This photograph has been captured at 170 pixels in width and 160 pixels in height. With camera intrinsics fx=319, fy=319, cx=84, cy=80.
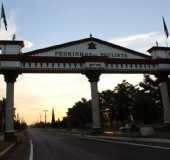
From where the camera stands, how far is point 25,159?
48.5 ft

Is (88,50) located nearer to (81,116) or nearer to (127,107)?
(127,107)

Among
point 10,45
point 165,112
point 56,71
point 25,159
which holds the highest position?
point 10,45

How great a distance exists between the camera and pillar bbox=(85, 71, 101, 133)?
34.7 meters

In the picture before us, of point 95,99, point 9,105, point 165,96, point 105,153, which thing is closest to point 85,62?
point 95,99

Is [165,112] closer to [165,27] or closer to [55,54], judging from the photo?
[165,27]

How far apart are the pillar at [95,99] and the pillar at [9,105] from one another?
26.8 ft

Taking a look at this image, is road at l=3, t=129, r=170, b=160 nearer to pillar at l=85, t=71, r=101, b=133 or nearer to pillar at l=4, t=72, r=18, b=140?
pillar at l=4, t=72, r=18, b=140

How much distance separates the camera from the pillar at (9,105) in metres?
31.8

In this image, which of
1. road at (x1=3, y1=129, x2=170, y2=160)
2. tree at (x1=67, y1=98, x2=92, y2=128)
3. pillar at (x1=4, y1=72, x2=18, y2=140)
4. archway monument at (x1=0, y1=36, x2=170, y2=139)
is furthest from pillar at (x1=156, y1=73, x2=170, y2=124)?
tree at (x1=67, y1=98, x2=92, y2=128)

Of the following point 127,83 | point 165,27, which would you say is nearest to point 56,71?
point 165,27

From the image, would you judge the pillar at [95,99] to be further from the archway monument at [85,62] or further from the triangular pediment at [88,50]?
the triangular pediment at [88,50]

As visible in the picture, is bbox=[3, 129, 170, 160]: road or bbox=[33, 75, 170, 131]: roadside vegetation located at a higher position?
bbox=[33, 75, 170, 131]: roadside vegetation

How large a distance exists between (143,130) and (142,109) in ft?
127

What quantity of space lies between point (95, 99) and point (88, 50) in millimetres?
5991
